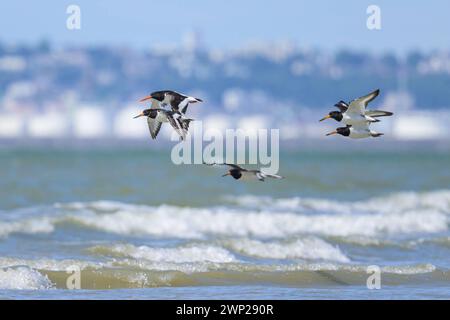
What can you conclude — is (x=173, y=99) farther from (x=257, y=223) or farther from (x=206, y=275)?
(x=257, y=223)

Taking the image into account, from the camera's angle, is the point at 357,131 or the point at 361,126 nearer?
the point at 357,131

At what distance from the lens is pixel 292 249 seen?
62.3 ft

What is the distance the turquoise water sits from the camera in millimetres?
15156

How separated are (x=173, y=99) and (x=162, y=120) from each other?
23 centimetres

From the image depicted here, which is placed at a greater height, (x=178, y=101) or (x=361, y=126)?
(x=178, y=101)

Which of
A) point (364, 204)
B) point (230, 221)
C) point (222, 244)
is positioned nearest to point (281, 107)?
point (364, 204)

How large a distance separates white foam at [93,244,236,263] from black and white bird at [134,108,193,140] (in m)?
4.80

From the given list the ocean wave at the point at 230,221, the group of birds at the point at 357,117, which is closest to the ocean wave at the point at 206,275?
the group of birds at the point at 357,117

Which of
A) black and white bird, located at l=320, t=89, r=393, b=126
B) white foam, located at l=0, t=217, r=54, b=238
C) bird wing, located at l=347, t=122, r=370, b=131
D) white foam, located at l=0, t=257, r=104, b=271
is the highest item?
black and white bird, located at l=320, t=89, r=393, b=126

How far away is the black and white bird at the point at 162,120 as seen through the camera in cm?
1202

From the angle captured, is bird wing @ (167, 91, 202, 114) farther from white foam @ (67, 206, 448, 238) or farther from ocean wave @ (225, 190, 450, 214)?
ocean wave @ (225, 190, 450, 214)

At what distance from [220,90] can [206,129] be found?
854 inches

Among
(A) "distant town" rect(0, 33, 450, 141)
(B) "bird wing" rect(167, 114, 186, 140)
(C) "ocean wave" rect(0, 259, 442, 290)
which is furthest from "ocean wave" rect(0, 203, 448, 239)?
(A) "distant town" rect(0, 33, 450, 141)
